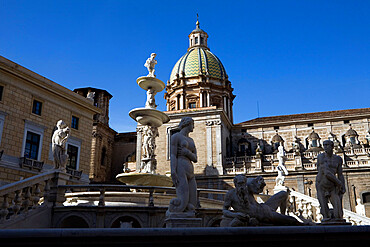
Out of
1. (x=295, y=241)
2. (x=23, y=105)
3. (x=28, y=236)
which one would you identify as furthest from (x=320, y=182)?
(x=23, y=105)

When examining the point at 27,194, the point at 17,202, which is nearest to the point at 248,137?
the point at 27,194

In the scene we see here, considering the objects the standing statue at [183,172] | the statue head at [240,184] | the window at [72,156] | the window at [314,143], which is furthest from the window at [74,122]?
the window at [314,143]

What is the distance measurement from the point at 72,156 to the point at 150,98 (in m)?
11.1

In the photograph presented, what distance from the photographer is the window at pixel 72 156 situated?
80.8ft

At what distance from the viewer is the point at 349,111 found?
40375 mm

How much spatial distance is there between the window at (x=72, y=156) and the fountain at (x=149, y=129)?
10371mm

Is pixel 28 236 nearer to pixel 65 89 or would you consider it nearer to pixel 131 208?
pixel 131 208

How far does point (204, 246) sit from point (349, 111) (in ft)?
134

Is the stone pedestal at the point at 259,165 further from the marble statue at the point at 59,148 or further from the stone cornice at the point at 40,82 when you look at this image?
the marble statue at the point at 59,148

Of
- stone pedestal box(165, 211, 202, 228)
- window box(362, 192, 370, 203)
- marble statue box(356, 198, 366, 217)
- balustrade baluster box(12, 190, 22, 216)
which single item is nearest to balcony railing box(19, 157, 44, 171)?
balustrade baluster box(12, 190, 22, 216)

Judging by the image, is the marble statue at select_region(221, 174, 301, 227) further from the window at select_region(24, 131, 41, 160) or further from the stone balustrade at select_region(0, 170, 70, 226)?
the window at select_region(24, 131, 41, 160)

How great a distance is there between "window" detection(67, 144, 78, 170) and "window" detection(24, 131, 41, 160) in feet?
8.27

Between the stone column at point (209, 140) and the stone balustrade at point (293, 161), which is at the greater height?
the stone column at point (209, 140)

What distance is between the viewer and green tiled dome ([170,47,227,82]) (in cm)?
4635
